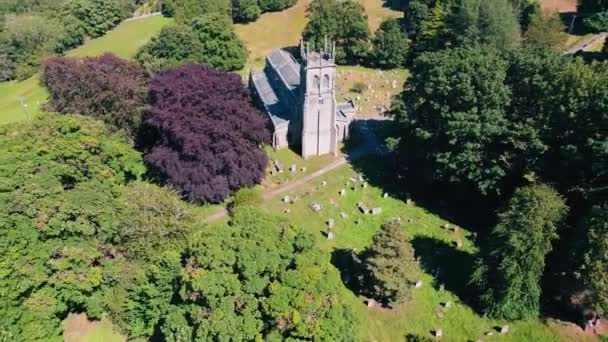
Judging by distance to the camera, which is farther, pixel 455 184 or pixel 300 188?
pixel 300 188

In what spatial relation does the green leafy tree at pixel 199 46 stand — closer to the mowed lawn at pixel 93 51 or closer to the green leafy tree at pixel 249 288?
the mowed lawn at pixel 93 51

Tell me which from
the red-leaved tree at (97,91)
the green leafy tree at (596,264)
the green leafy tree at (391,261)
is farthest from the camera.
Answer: the red-leaved tree at (97,91)

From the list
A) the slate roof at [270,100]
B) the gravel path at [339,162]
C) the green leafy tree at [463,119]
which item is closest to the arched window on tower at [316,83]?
the slate roof at [270,100]

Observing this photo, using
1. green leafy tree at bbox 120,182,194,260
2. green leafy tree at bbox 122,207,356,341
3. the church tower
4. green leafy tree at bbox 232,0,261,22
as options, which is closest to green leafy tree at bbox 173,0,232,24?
green leafy tree at bbox 232,0,261,22

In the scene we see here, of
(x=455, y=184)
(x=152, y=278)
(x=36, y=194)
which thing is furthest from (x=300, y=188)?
(x=36, y=194)

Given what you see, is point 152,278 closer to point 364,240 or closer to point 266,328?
point 266,328

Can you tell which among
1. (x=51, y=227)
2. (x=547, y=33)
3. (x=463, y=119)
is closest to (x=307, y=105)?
(x=463, y=119)

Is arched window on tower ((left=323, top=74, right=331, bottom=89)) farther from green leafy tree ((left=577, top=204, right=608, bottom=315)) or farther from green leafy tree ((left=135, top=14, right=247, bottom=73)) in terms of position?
green leafy tree ((left=135, top=14, right=247, bottom=73))
